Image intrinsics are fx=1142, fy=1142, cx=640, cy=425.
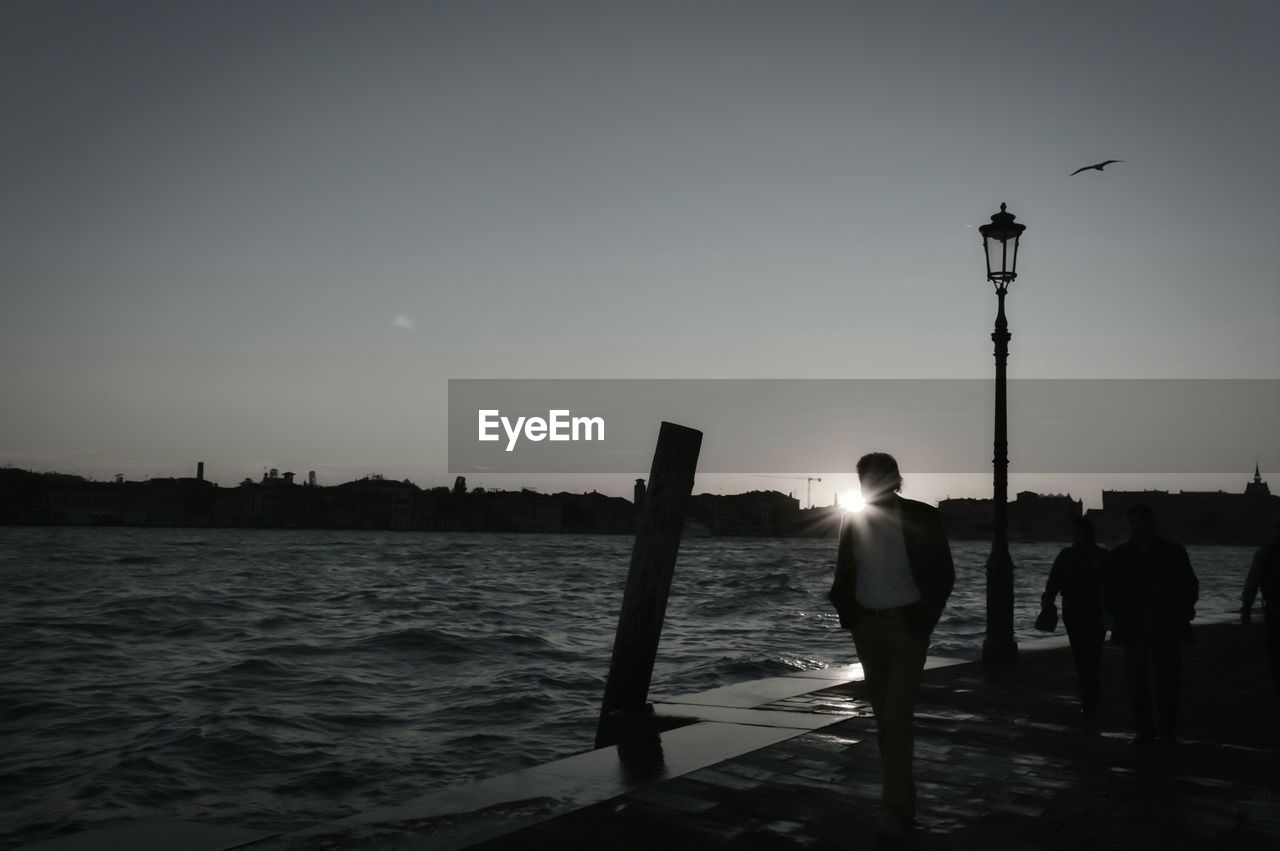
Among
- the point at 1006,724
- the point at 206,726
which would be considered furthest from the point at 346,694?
the point at 1006,724

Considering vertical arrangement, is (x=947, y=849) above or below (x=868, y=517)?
below

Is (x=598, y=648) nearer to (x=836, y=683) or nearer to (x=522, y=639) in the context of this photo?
(x=522, y=639)

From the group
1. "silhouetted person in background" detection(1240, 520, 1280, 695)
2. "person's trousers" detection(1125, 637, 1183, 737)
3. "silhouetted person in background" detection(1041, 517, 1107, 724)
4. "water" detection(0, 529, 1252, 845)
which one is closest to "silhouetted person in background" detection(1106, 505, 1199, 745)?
"person's trousers" detection(1125, 637, 1183, 737)

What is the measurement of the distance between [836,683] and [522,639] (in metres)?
14.3

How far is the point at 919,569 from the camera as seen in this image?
17.4 feet

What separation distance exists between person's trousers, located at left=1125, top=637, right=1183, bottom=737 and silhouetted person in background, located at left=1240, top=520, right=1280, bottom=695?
1929 mm

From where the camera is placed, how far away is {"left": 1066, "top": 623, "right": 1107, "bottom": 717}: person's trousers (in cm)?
865

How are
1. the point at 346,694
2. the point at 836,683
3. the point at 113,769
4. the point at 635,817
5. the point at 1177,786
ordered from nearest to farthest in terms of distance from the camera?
the point at 635,817
the point at 1177,786
the point at 836,683
the point at 113,769
the point at 346,694

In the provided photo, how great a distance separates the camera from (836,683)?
31.8 ft

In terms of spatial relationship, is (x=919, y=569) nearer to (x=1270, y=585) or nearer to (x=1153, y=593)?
(x=1153, y=593)

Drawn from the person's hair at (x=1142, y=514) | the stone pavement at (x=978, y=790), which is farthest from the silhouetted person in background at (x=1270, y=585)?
the person's hair at (x=1142, y=514)

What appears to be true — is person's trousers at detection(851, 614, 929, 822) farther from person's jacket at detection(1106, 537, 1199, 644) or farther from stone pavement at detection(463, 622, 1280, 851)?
person's jacket at detection(1106, 537, 1199, 644)

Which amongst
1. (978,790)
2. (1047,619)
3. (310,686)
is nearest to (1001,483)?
(1047,619)

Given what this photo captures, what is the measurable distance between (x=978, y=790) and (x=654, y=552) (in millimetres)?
3551
